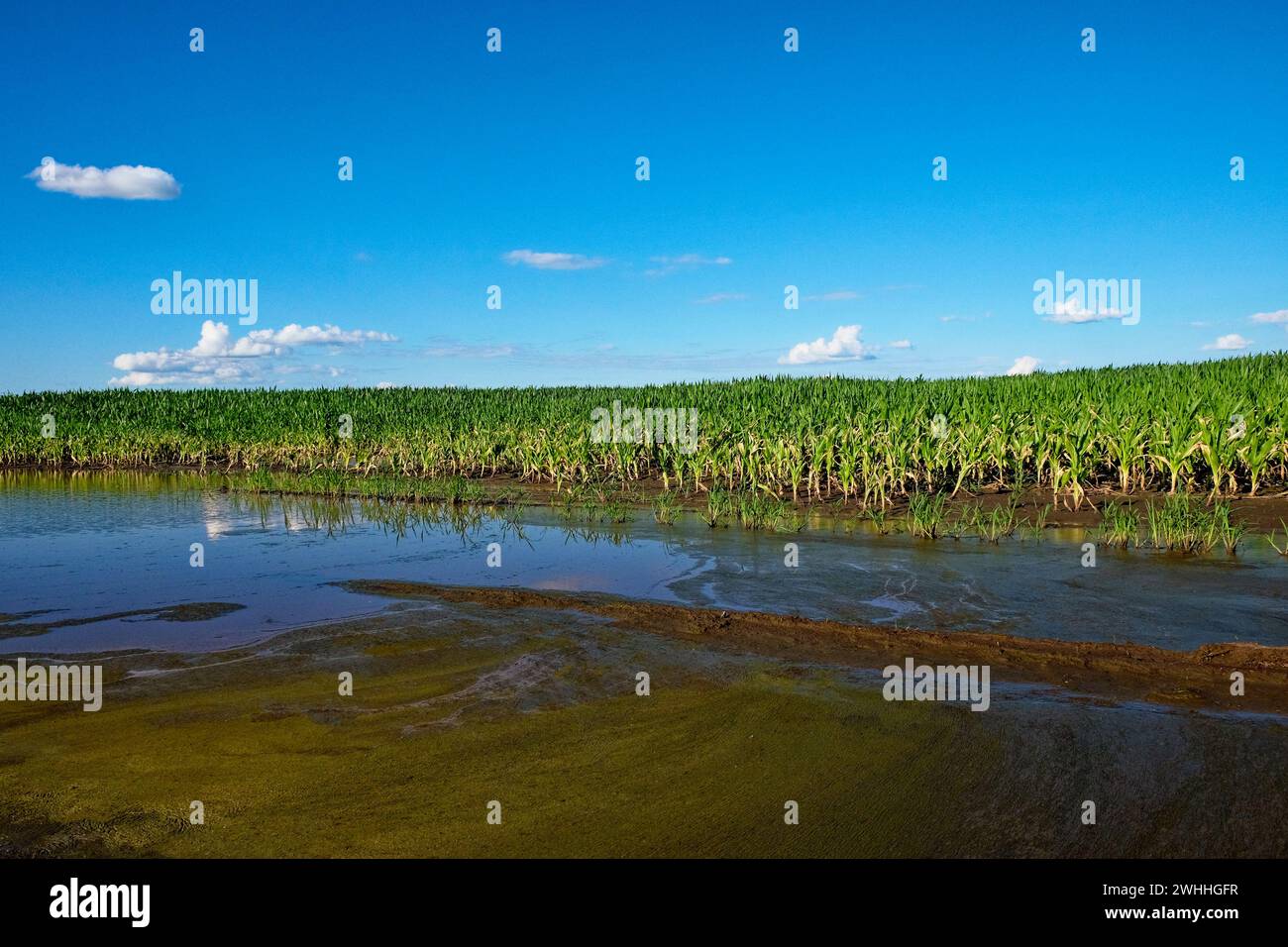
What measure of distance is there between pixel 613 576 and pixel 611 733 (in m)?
4.21

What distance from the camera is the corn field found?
12.8 meters

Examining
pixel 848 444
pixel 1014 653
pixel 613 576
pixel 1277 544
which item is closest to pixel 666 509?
pixel 848 444

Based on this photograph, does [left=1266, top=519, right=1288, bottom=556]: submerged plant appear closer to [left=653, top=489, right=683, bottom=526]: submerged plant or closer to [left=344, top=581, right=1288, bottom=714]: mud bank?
[left=344, top=581, right=1288, bottom=714]: mud bank

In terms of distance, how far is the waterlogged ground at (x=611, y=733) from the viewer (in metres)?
3.59

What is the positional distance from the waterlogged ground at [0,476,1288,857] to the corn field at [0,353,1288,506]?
186 inches

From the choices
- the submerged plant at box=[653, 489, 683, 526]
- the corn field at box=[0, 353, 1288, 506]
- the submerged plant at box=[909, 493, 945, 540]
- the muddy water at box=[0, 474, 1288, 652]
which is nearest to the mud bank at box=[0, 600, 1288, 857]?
the muddy water at box=[0, 474, 1288, 652]

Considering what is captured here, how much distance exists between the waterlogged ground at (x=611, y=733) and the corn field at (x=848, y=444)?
15.5 feet

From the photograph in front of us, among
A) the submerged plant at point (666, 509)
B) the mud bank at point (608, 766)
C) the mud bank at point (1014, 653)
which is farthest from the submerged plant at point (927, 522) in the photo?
the mud bank at point (608, 766)

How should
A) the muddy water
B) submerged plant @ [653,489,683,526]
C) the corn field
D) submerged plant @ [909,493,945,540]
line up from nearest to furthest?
the muddy water, submerged plant @ [909,493,945,540], submerged plant @ [653,489,683,526], the corn field

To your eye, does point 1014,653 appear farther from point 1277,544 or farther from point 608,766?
point 1277,544

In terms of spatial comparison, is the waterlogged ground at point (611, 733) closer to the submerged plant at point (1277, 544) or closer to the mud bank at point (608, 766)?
the mud bank at point (608, 766)

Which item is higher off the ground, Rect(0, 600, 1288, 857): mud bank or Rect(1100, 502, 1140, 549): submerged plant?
Rect(1100, 502, 1140, 549): submerged plant

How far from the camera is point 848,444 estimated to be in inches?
557
